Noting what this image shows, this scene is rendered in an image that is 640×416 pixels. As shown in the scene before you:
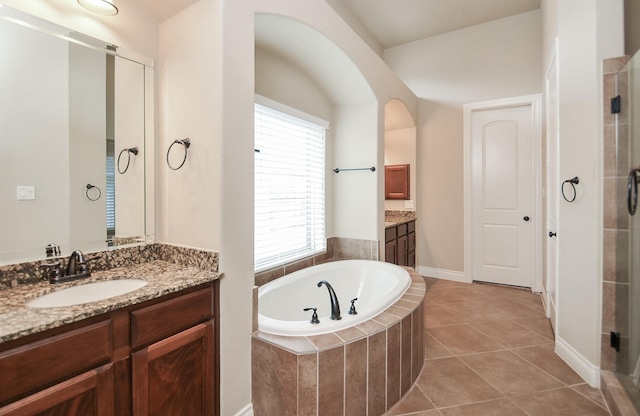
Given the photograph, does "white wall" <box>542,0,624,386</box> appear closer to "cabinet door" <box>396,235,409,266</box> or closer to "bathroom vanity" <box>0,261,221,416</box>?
"cabinet door" <box>396,235,409,266</box>

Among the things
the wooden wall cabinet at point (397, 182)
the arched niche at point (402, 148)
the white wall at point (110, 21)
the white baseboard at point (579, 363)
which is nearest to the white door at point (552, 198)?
the white baseboard at point (579, 363)

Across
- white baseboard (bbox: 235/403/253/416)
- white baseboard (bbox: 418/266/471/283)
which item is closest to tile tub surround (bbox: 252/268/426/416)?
white baseboard (bbox: 235/403/253/416)

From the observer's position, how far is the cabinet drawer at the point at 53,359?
85 centimetres

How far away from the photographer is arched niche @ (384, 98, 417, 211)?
422 centimetres

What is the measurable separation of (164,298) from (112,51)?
132cm

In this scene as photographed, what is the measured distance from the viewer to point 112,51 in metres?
1.56

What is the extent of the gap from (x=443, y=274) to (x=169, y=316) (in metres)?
3.82

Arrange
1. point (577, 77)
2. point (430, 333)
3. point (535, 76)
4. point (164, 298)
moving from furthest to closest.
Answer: point (535, 76), point (430, 333), point (577, 77), point (164, 298)

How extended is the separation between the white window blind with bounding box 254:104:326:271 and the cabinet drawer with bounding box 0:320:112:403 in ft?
4.15

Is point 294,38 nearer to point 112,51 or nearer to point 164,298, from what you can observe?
point 112,51

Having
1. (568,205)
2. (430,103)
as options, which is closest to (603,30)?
(568,205)

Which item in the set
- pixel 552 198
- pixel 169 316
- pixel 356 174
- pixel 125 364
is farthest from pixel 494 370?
pixel 125 364

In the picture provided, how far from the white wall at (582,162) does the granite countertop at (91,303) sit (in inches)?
88.4

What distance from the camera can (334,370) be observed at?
4.64 ft
